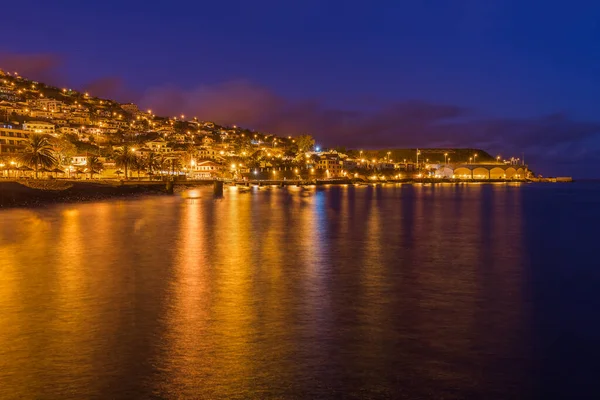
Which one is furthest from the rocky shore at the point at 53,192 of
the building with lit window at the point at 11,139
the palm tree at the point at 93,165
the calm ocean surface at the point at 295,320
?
the building with lit window at the point at 11,139

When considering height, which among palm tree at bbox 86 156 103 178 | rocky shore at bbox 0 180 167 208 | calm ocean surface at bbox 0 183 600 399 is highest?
palm tree at bbox 86 156 103 178

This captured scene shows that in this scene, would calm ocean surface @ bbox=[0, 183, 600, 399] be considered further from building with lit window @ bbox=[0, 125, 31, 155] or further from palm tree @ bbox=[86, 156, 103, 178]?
building with lit window @ bbox=[0, 125, 31, 155]

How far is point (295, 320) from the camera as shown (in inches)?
486

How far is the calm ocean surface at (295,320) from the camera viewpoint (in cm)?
865

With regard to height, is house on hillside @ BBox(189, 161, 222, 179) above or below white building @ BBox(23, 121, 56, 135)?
below

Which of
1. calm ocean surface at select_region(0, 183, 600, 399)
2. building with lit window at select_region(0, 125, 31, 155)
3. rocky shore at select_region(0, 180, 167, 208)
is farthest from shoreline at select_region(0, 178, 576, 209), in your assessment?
building with lit window at select_region(0, 125, 31, 155)

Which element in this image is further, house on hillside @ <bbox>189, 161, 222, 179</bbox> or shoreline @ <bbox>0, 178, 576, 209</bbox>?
house on hillside @ <bbox>189, 161, 222, 179</bbox>

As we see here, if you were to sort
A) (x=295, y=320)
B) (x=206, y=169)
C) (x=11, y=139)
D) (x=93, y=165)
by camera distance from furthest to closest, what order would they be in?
(x=206, y=169) → (x=11, y=139) → (x=93, y=165) → (x=295, y=320)

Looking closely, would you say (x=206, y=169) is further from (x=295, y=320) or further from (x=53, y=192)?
(x=295, y=320)

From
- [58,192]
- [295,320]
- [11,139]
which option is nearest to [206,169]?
[11,139]

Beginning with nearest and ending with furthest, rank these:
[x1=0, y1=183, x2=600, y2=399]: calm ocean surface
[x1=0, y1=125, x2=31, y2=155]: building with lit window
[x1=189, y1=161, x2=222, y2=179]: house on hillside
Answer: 1. [x1=0, y1=183, x2=600, y2=399]: calm ocean surface
2. [x1=0, y1=125, x2=31, y2=155]: building with lit window
3. [x1=189, y1=161, x2=222, y2=179]: house on hillside

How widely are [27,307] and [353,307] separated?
8.51 metres

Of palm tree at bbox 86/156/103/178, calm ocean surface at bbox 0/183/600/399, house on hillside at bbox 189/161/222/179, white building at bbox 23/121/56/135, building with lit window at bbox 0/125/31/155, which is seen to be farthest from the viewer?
house on hillside at bbox 189/161/222/179

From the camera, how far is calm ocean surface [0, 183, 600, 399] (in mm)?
8648
